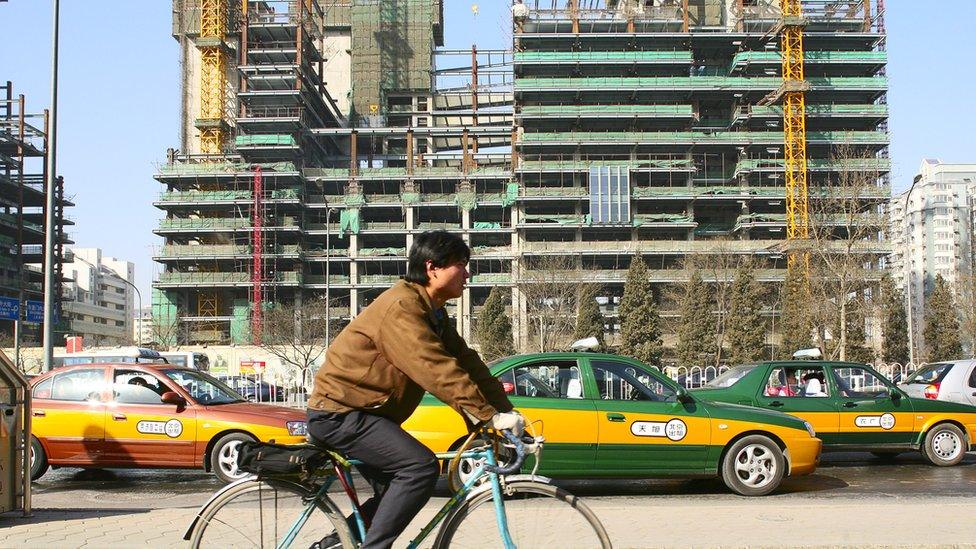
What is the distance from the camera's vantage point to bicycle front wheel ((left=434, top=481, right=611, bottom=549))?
4.60m

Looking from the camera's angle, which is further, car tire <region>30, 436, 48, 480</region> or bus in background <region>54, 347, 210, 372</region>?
bus in background <region>54, 347, 210, 372</region>

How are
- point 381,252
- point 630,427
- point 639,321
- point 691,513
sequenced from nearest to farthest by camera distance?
point 691,513 → point 630,427 → point 639,321 → point 381,252

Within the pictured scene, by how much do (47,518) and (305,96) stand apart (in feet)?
289

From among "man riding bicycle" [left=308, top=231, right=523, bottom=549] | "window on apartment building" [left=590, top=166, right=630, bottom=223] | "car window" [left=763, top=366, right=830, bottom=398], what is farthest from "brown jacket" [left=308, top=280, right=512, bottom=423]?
"window on apartment building" [left=590, top=166, right=630, bottom=223]

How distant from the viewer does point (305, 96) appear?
307 ft

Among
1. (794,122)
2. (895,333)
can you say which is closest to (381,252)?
(794,122)

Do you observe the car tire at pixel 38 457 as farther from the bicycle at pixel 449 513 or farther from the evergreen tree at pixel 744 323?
the evergreen tree at pixel 744 323

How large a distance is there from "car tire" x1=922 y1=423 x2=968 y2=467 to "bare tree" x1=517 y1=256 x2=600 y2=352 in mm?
55410

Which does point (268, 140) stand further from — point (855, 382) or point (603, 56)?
point (855, 382)

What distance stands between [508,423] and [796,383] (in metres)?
10.6

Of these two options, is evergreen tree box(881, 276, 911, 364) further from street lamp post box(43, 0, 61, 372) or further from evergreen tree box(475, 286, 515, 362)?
street lamp post box(43, 0, 61, 372)

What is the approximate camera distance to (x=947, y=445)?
47.0 ft

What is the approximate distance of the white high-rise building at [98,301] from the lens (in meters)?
138

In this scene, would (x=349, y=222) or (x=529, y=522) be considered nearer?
(x=529, y=522)
